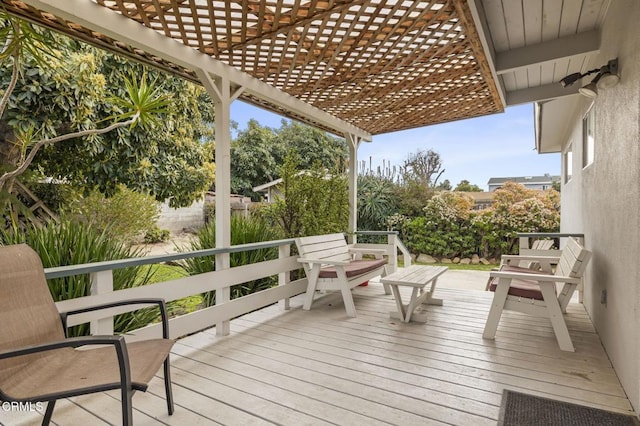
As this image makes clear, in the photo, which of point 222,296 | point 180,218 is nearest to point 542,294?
point 222,296

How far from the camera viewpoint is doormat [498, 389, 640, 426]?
190 centimetres

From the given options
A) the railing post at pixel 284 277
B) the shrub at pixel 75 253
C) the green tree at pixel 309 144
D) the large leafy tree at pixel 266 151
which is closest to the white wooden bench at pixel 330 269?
the railing post at pixel 284 277

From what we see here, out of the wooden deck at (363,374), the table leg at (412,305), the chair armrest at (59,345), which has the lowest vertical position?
the wooden deck at (363,374)

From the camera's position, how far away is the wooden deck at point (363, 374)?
2.00 meters

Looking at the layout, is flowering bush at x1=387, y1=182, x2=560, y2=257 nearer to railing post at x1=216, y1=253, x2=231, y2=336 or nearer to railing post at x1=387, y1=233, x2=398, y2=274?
railing post at x1=387, y1=233, x2=398, y2=274

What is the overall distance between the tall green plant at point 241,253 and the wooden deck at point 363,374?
30.6 inches

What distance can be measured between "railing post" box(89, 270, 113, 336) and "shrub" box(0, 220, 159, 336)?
46cm

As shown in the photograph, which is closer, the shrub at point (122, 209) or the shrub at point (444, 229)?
the shrub at point (122, 209)

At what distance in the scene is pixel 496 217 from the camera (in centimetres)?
871

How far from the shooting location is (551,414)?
1.98 m

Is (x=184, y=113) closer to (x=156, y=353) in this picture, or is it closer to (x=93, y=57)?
(x=93, y=57)

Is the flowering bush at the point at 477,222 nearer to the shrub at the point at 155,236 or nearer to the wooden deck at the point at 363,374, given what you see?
the wooden deck at the point at 363,374

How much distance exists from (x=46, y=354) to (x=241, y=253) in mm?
2606

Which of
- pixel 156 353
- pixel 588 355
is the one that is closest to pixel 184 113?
pixel 156 353
